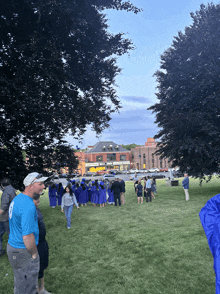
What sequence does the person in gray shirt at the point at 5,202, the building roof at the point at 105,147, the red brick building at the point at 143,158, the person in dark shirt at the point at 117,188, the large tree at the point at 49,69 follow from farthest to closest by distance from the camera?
the red brick building at the point at 143,158 → the building roof at the point at 105,147 → the person in dark shirt at the point at 117,188 → the large tree at the point at 49,69 → the person in gray shirt at the point at 5,202

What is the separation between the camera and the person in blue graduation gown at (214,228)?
2170mm

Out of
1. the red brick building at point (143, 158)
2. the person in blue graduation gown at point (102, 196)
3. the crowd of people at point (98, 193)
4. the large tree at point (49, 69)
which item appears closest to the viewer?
the large tree at point (49, 69)

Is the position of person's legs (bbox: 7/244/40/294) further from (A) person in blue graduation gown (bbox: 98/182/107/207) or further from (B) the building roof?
(B) the building roof

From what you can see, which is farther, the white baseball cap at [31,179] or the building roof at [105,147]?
the building roof at [105,147]

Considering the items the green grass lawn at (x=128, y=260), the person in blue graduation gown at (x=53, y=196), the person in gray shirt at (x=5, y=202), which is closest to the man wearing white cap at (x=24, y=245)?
the green grass lawn at (x=128, y=260)

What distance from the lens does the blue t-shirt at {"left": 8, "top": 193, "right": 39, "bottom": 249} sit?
114 inches

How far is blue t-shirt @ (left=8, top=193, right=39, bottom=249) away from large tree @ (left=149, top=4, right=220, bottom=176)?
1392 cm

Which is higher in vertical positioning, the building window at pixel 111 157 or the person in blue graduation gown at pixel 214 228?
the building window at pixel 111 157

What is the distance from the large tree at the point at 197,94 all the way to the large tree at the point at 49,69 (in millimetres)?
6397

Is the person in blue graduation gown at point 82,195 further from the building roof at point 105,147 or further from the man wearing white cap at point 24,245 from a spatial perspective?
the building roof at point 105,147

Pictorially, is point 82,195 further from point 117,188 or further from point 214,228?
point 214,228

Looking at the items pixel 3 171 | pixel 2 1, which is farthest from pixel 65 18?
pixel 3 171

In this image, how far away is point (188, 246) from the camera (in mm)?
6707

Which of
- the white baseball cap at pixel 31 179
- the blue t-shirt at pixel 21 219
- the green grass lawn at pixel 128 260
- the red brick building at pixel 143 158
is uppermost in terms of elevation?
the red brick building at pixel 143 158
